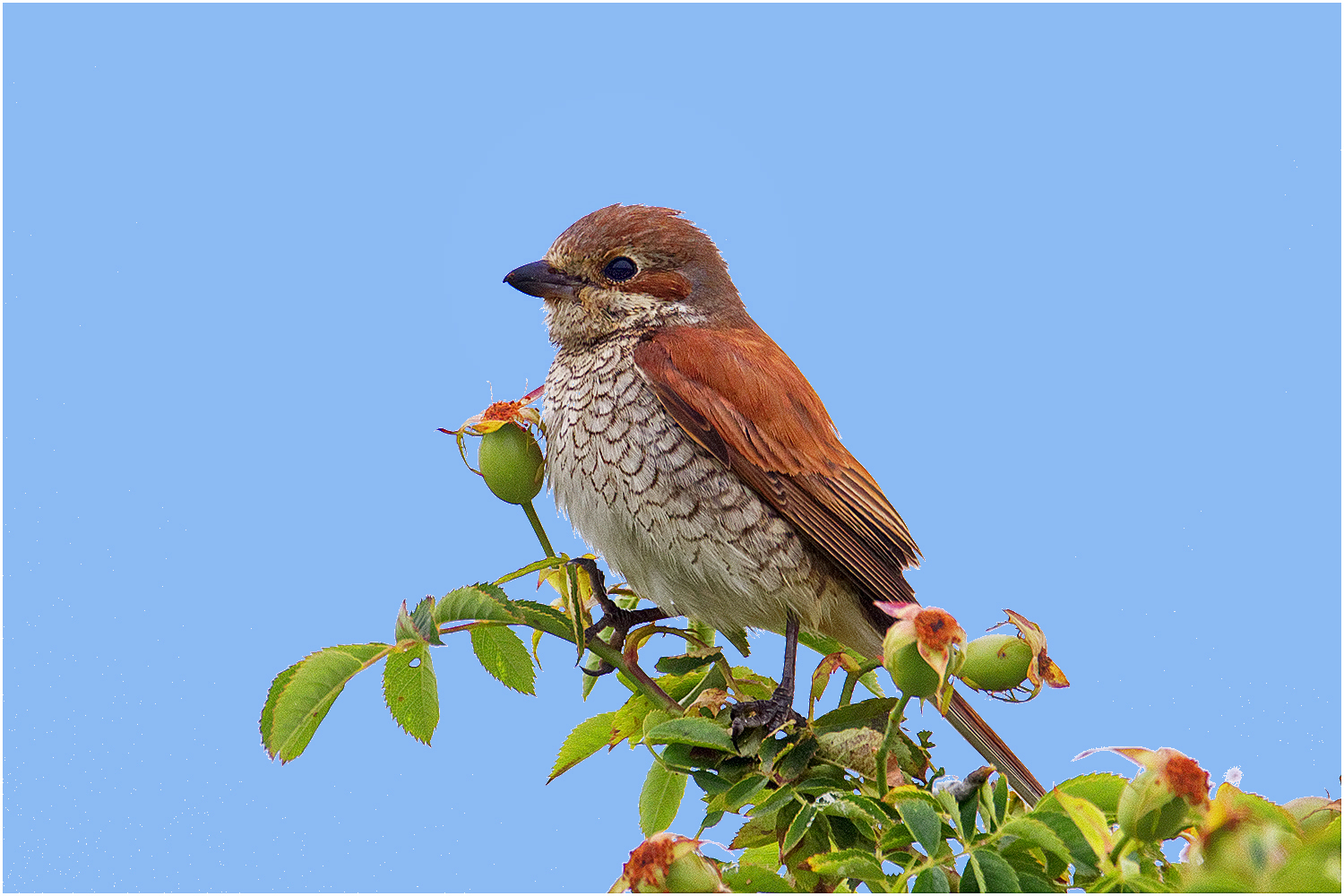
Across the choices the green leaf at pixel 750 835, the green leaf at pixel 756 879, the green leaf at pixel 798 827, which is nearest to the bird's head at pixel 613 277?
the green leaf at pixel 750 835

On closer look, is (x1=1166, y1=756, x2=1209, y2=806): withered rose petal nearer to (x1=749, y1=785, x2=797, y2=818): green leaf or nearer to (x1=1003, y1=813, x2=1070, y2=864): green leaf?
(x1=1003, y1=813, x2=1070, y2=864): green leaf

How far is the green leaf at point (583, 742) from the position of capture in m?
2.00

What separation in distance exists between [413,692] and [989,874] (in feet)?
3.03

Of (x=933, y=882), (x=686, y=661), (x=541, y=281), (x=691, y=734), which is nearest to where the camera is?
(x=933, y=882)

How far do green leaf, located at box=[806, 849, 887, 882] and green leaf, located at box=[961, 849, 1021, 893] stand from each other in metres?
0.10

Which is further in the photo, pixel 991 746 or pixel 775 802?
pixel 991 746

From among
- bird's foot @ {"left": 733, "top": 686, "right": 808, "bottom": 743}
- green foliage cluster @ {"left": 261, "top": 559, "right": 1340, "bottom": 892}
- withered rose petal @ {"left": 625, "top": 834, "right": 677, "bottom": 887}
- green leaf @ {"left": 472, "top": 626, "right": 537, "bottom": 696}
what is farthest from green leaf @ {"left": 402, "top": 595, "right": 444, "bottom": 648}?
withered rose petal @ {"left": 625, "top": 834, "right": 677, "bottom": 887}

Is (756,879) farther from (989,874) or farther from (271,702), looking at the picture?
(271,702)

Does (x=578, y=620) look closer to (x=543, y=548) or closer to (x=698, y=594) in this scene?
(x=543, y=548)

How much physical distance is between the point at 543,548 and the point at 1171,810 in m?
1.19

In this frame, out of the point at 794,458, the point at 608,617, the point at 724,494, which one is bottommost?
the point at 608,617

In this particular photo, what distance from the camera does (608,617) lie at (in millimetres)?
2453

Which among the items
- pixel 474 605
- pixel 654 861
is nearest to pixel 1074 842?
pixel 654 861

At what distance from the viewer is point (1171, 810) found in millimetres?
1240
